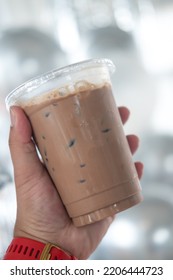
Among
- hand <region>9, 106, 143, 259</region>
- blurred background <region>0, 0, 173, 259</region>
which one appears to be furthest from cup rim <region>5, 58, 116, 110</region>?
blurred background <region>0, 0, 173, 259</region>

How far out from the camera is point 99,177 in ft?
2.38

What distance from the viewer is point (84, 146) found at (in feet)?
2.35

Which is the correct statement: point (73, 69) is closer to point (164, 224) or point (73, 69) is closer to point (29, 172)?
point (29, 172)

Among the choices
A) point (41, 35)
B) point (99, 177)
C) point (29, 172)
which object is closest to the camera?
point (99, 177)

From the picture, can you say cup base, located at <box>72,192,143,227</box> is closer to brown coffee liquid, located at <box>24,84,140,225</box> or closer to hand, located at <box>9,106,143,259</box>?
brown coffee liquid, located at <box>24,84,140,225</box>

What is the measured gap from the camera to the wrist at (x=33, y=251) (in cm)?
80

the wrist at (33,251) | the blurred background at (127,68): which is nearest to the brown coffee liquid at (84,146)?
the wrist at (33,251)

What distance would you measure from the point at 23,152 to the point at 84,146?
0.17 metres

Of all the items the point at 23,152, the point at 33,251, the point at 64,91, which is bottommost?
the point at 33,251

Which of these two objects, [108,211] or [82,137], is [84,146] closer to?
[82,137]

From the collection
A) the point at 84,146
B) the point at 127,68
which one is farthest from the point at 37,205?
the point at 127,68
